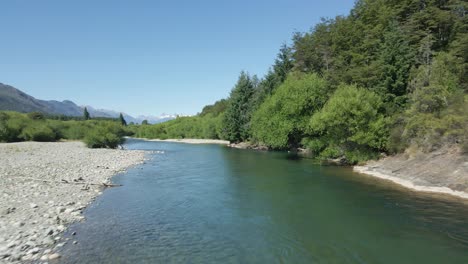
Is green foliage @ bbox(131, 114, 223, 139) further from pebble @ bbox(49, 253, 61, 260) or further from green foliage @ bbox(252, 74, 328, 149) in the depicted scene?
pebble @ bbox(49, 253, 61, 260)

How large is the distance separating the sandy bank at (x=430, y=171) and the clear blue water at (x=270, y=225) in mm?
2275

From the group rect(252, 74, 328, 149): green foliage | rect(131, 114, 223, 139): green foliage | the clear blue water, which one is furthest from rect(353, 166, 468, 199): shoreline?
rect(131, 114, 223, 139): green foliage

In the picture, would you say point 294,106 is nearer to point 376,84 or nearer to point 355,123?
point 376,84

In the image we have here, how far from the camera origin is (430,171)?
27359 millimetres

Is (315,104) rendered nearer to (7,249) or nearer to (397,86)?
(397,86)

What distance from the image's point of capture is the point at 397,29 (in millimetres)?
44000

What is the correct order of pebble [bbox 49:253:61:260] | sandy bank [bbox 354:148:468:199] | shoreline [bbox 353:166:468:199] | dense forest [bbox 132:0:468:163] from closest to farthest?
1. pebble [bbox 49:253:61:260]
2. shoreline [bbox 353:166:468:199]
3. sandy bank [bbox 354:148:468:199]
4. dense forest [bbox 132:0:468:163]

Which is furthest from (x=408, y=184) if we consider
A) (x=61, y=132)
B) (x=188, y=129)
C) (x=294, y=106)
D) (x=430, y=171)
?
(x=188, y=129)

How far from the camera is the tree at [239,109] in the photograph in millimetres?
84125

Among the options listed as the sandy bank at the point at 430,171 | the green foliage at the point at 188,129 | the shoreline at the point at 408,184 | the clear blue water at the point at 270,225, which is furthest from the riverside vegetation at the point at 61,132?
the sandy bank at the point at 430,171

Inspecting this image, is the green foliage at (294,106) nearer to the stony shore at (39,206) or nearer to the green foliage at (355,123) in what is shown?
the green foliage at (355,123)

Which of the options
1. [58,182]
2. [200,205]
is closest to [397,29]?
[200,205]

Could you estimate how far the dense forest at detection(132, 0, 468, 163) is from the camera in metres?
31.8

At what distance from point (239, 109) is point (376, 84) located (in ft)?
157
